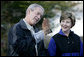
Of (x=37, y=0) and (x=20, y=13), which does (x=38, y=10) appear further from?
(x=20, y=13)

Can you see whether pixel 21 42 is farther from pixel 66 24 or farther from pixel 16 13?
pixel 16 13

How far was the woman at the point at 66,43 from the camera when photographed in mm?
2374

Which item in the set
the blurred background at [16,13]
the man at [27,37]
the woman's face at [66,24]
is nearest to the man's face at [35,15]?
the man at [27,37]

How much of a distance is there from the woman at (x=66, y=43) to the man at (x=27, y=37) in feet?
1.03

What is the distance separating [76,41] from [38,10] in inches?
25.7

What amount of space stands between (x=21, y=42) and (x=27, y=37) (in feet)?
0.28

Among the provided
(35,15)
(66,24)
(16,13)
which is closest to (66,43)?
(66,24)

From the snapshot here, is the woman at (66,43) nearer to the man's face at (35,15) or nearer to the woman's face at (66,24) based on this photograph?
the woman's face at (66,24)

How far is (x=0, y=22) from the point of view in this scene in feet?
22.2

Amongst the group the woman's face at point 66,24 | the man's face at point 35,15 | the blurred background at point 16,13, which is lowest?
the blurred background at point 16,13

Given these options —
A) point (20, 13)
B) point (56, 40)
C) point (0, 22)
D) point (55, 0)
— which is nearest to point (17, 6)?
point (20, 13)

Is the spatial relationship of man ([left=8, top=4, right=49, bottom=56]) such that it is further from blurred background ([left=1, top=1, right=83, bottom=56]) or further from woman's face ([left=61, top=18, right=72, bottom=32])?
blurred background ([left=1, top=1, right=83, bottom=56])

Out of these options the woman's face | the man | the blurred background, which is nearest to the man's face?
the man

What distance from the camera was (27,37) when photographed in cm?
201
